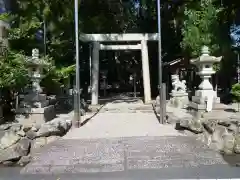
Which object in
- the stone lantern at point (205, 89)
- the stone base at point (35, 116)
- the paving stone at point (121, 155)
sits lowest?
the paving stone at point (121, 155)

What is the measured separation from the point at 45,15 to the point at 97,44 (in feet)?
20.1

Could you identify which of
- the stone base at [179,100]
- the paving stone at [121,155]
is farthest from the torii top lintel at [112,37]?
the paving stone at [121,155]

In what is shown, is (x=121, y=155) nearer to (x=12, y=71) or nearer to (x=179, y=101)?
(x=12, y=71)

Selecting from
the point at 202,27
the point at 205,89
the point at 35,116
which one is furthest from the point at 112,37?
the point at 35,116

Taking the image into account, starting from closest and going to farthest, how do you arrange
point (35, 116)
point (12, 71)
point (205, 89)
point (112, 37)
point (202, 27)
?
1. point (12, 71)
2. point (35, 116)
3. point (205, 89)
4. point (112, 37)
5. point (202, 27)

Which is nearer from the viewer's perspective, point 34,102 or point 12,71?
point 12,71

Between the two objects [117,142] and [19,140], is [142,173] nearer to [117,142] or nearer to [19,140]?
[117,142]

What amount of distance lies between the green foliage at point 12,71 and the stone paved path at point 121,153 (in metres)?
2.33

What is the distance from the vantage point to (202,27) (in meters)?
21.5

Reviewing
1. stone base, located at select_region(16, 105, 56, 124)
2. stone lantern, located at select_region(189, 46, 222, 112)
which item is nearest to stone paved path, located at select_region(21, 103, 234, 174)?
stone base, located at select_region(16, 105, 56, 124)

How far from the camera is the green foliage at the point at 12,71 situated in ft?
33.6

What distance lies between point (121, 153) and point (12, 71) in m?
4.58

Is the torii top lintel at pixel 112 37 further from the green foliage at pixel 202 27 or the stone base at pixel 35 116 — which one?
the stone base at pixel 35 116

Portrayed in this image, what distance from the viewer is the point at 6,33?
13609 mm
